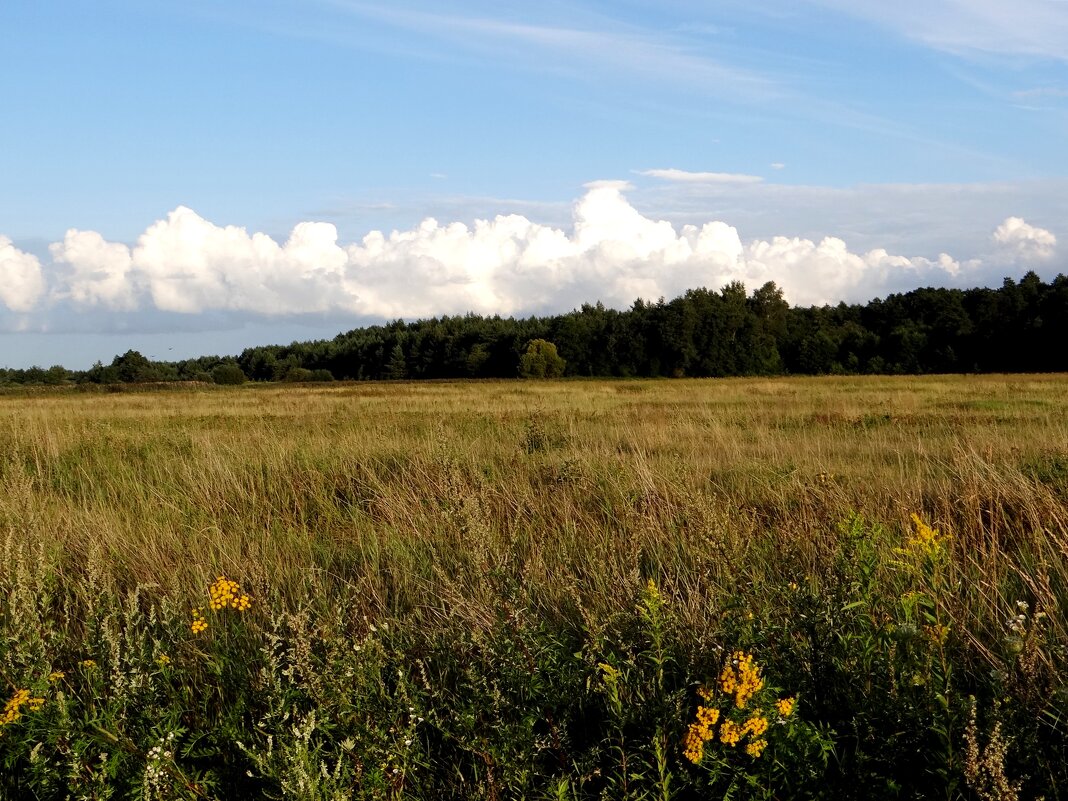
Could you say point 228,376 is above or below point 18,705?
above

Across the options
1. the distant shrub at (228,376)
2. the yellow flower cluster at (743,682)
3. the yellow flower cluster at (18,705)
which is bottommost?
the yellow flower cluster at (18,705)

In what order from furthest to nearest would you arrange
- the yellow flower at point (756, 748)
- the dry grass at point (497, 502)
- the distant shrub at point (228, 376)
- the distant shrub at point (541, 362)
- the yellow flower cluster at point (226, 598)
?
the distant shrub at point (541, 362) < the distant shrub at point (228, 376) < the dry grass at point (497, 502) < the yellow flower cluster at point (226, 598) < the yellow flower at point (756, 748)

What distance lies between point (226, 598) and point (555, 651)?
191cm

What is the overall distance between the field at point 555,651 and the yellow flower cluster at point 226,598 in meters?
0.03

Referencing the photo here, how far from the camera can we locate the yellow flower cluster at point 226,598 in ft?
14.0

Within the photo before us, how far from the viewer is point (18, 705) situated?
328cm

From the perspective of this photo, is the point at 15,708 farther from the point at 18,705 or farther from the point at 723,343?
the point at 723,343

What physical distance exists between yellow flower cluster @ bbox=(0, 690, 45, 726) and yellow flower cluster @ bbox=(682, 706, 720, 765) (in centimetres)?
251

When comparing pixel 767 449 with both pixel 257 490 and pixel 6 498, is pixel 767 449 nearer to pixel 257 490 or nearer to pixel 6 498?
pixel 257 490

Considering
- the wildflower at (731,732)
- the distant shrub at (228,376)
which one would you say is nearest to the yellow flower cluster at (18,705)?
the wildflower at (731,732)

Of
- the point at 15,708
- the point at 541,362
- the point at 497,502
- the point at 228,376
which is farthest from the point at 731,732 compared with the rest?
the point at 541,362

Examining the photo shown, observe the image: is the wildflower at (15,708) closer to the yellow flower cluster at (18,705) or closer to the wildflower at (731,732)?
the yellow flower cluster at (18,705)

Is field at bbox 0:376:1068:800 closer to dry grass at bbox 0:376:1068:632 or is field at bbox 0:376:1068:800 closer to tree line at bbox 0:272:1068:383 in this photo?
dry grass at bbox 0:376:1068:632

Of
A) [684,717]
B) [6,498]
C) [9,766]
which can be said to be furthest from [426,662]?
[6,498]
